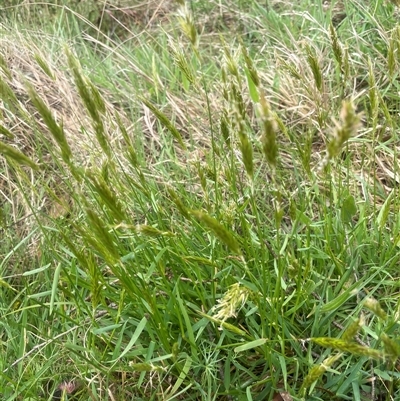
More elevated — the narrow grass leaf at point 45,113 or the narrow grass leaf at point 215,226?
the narrow grass leaf at point 45,113

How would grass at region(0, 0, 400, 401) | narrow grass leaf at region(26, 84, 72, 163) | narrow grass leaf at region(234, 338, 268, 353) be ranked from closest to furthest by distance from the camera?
1. narrow grass leaf at region(26, 84, 72, 163)
2. grass at region(0, 0, 400, 401)
3. narrow grass leaf at region(234, 338, 268, 353)

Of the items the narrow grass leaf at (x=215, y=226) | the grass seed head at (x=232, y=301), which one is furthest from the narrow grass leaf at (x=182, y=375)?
the narrow grass leaf at (x=215, y=226)

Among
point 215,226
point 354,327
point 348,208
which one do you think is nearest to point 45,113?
point 215,226

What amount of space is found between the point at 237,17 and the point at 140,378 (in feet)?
7.43

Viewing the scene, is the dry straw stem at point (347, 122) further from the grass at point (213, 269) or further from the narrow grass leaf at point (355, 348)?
the narrow grass leaf at point (355, 348)

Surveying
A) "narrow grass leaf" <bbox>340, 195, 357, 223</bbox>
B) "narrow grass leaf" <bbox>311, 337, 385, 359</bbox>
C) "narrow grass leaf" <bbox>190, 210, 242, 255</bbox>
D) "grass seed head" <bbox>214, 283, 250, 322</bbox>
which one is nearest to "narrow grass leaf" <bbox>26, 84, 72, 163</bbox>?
"narrow grass leaf" <bbox>190, 210, 242, 255</bbox>

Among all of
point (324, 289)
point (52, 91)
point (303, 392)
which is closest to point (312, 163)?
point (324, 289)

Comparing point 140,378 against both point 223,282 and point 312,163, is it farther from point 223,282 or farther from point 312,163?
point 312,163

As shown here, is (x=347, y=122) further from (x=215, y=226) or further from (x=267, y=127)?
(x=215, y=226)

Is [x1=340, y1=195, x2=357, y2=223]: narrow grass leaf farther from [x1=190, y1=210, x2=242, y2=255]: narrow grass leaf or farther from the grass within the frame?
[x1=190, y1=210, x2=242, y2=255]: narrow grass leaf

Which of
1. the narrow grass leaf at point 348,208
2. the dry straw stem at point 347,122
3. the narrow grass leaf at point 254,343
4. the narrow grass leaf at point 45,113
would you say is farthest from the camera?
the narrow grass leaf at point 348,208

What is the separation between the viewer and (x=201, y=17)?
331 cm

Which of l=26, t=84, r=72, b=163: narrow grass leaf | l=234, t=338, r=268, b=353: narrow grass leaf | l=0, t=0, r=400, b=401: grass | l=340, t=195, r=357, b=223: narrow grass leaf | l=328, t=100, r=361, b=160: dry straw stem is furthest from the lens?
l=340, t=195, r=357, b=223: narrow grass leaf

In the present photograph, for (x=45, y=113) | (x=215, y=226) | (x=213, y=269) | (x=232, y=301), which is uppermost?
(x=45, y=113)
